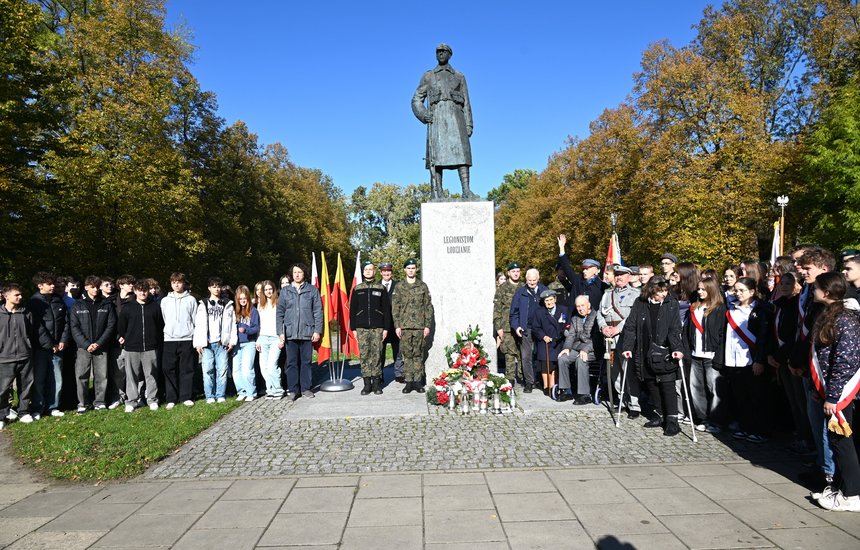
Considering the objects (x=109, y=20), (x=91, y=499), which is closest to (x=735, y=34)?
(x=109, y=20)

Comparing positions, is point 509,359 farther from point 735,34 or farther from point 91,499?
point 735,34

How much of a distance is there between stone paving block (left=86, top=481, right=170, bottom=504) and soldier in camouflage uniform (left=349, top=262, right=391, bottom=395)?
173 inches

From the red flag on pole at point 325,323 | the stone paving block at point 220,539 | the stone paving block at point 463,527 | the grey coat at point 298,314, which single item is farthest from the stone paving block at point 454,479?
the red flag on pole at point 325,323

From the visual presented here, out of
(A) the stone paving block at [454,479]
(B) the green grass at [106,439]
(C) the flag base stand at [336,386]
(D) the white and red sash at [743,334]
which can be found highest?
(D) the white and red sash at [743,334]

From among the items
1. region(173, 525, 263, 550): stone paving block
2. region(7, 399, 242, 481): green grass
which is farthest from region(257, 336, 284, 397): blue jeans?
region(173, 525, 263, 550): stone paving block

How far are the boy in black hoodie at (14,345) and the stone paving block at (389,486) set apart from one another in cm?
556

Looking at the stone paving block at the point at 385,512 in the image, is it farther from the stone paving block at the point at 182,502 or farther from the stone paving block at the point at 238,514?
the stone paving block at the point at 182,502

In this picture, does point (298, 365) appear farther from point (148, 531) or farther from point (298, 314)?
point (148, 531)

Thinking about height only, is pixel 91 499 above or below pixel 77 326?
below

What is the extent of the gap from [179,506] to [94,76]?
19427 mm

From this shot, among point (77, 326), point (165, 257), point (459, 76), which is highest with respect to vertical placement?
point (459, 76)

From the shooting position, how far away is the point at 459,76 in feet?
34.2

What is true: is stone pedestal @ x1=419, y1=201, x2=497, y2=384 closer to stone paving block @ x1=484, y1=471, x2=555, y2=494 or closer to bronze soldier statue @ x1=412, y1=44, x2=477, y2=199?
bronze soldier statue @ x1=412, y1=44, x2=477, y2=199

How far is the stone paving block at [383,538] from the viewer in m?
4.02
